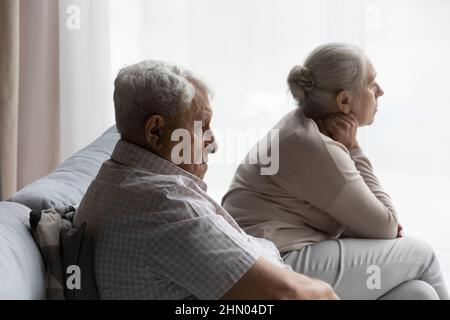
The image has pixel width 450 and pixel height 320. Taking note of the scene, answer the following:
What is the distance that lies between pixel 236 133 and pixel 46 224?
1.81 meters

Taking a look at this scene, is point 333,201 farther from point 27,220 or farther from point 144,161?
point 27,220

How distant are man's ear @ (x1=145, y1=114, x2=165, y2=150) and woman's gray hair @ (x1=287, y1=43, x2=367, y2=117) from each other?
0.68 metres

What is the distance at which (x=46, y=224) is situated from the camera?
4.83 ft

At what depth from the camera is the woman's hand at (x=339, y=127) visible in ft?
6.72

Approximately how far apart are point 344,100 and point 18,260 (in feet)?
3.51

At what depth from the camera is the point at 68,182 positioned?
1891mm

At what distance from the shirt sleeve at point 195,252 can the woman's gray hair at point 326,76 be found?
2.58ft

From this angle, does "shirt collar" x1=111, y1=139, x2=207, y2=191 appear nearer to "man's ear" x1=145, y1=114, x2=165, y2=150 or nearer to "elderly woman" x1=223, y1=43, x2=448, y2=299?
"man's ear" x1=145, y1=114, x2=165, y2=150

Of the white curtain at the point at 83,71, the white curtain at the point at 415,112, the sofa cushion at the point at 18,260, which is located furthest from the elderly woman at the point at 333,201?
the white curtain at the point at 83,71

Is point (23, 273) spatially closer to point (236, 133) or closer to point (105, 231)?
point (105, 231)

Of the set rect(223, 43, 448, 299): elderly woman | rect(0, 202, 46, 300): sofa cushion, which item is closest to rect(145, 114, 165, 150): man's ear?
rect(0, 202, 46, 300): sofa cushion

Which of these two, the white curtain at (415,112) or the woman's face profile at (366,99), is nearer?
the woman's face profile at (366,99)

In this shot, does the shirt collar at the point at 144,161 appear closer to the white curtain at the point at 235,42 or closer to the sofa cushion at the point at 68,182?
the sofa cushion at the point at 68,182
